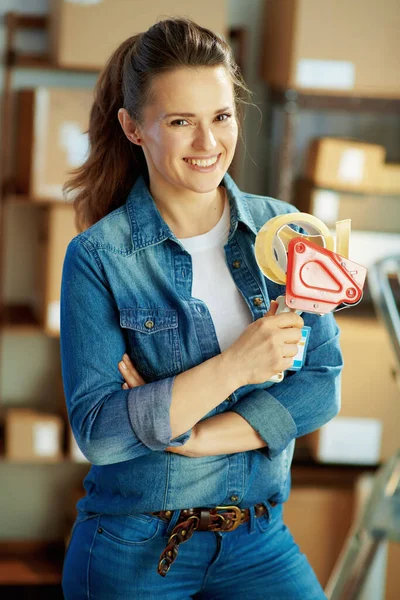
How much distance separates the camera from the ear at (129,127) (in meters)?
1.41

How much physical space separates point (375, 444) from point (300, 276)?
5.30 feet

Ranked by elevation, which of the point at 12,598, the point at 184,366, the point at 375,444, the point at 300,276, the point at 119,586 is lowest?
the point at 12,598

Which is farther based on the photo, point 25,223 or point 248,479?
point 25,223

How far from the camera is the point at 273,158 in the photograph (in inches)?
116

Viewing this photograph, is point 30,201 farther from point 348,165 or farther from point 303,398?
point 303,398

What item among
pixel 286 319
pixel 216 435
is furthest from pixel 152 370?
pixel 286 319

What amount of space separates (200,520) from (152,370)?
0.79ft

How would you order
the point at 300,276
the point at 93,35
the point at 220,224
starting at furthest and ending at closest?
the point at 93,35, the point at 220,224, the point at 300,276

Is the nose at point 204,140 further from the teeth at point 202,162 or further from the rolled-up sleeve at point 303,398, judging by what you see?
the rolled-up sleeve at point 303,398

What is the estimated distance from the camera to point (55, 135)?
2652mm

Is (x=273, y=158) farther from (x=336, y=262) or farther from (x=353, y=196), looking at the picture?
(x=336, y=262)

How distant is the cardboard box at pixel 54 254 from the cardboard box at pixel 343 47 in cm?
78

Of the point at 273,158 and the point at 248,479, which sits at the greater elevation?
the point at 273,158

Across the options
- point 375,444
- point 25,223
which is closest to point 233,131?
point 375,444
